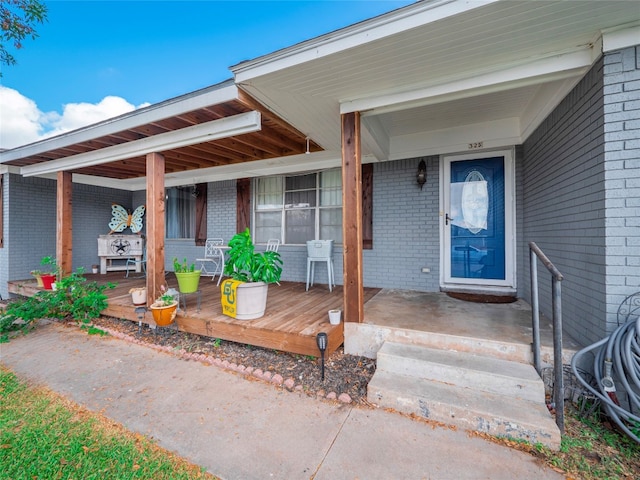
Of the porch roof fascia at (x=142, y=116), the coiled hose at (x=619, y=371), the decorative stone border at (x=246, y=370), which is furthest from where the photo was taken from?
the porch roof fascia at (x=142, y=116)

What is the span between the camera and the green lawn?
1453 millimetres

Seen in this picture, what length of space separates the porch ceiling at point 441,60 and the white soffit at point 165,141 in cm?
36

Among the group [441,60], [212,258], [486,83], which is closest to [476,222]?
[486,83]

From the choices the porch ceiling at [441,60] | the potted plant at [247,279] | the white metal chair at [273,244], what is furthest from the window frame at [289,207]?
the potted plant at [247,279]

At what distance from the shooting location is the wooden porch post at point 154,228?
11.8 ft

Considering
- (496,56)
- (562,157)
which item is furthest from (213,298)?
(562,157)

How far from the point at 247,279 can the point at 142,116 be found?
2227mm

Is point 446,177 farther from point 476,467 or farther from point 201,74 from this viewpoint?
point 201,74

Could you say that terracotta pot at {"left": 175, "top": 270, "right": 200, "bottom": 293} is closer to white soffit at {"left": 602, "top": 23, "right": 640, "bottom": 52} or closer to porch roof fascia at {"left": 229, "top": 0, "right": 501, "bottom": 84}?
porch roof fascia at {"left": 229, "top": 0, "right": 501, "bottom": 84}

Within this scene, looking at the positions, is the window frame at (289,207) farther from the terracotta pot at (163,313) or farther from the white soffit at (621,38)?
the white soffit at (621,38)

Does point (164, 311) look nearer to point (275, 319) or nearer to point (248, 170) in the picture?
point (275, 319)

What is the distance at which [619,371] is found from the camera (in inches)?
64.2

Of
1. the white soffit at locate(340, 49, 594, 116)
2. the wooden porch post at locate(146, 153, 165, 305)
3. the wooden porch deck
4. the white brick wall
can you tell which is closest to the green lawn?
the wooden porch deck

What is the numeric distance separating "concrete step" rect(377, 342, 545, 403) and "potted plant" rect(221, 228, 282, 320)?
54.1 inches
